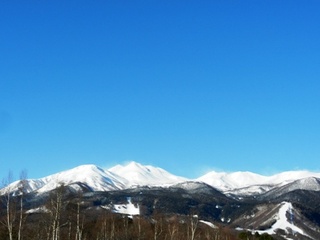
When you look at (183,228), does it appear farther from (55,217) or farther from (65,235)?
(55,217)

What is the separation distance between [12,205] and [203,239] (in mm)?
76318

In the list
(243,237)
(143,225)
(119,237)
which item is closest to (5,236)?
(119,237)

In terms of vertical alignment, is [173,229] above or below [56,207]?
below

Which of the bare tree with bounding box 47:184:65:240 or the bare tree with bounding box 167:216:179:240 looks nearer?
the bare tree with bounding box 47:184:65:240

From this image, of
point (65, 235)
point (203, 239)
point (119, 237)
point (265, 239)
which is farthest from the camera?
point (265, 239)

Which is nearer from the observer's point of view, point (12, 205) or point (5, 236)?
point (12, 205)

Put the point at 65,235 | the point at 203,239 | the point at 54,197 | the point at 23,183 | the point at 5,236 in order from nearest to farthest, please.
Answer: the point at 23,183
the point at 54,197
the point at 5,236
the point at 65,235
the point at 203,239

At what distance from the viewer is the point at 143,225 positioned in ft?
445

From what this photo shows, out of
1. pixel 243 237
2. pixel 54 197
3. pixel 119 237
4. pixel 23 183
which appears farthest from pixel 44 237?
pixel 243 237

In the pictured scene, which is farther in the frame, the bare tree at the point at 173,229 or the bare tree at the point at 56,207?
the bare tree at the point at 173,229

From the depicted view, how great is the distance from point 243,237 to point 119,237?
166 feet

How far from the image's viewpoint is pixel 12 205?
59.9 meters

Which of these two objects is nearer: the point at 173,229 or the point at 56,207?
the point at 56,207

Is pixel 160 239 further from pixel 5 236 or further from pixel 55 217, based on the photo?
pixel 55 217
